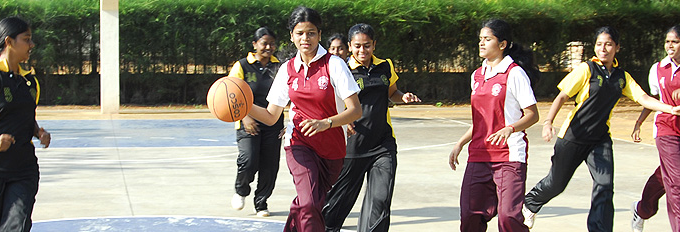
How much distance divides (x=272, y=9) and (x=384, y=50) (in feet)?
11.0

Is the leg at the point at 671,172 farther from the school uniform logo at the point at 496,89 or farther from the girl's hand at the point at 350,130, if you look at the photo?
the girl's hand at the point at 350,130

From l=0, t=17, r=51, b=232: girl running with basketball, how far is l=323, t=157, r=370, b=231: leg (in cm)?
221

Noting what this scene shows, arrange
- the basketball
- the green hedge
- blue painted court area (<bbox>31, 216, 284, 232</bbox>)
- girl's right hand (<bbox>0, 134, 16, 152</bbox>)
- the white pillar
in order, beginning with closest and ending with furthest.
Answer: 1. girl's right hand (<bbox>0, 134, 16, 152</bbox>)
2. the basketball
3. blue painted court area (<bbox>31, 216, 284, 232</bbox>)
4. the white pillar
5. the green hedge

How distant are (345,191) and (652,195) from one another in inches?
102

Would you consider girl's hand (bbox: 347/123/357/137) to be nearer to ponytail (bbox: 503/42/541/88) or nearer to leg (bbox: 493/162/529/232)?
leg (bbox: 493/162/529/232)

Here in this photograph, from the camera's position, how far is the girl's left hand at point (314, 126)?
5.11m

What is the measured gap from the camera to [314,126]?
5129mm

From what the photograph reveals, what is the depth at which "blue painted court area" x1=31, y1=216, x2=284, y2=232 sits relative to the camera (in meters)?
7.19

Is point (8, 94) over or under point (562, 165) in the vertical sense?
over

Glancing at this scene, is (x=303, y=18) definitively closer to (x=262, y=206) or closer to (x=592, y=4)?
(x=262, y=206)

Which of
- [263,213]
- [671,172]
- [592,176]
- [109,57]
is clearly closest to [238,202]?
[263,213]

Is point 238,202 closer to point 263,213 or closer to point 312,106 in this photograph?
point 263,213

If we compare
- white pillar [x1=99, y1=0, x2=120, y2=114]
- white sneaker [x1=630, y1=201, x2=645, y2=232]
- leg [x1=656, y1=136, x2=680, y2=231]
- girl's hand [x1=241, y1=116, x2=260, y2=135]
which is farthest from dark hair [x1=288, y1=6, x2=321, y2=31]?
white pillar [x1=99, y1=0, x2=120, y2=114]

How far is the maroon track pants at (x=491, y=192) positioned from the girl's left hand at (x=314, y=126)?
1094 mm
